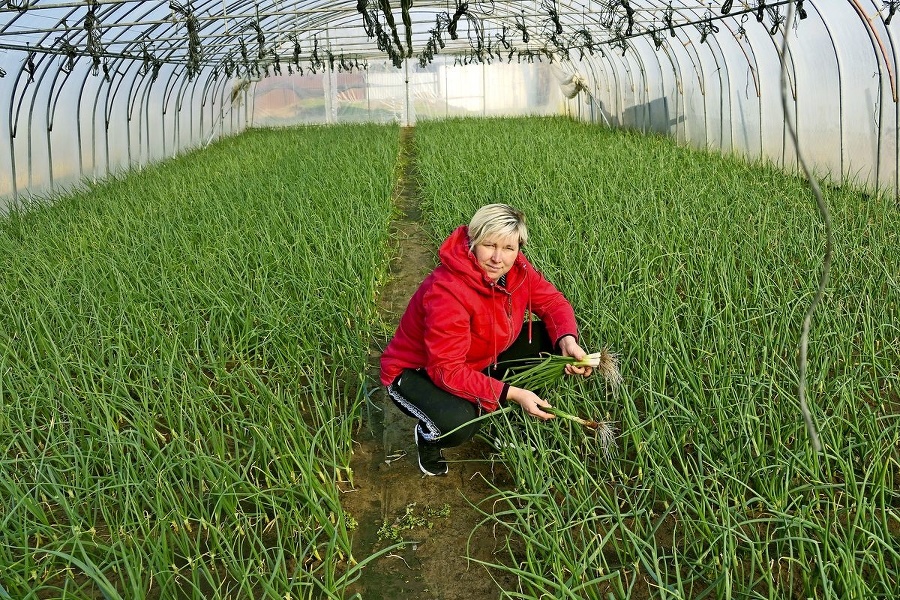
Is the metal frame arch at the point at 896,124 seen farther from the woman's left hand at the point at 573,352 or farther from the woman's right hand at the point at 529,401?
the woman's right hand at the point at 529,401

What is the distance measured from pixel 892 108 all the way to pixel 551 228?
2963mm

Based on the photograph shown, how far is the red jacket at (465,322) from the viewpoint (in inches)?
81.8

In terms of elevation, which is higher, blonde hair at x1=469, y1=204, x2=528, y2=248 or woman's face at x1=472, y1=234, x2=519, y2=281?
blonde hair at x1=469, y1=204, x2=528, y2=248

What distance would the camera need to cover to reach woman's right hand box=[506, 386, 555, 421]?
6.44 feet

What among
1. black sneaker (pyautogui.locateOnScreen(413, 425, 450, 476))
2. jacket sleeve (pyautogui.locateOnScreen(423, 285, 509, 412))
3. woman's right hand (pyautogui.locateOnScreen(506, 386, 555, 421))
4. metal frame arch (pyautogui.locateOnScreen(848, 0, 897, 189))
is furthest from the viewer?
metal frame arch (pyautogui.locateOnScreen(848, 0, 897, 189))

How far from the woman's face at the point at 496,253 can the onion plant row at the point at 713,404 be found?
371 millimetres

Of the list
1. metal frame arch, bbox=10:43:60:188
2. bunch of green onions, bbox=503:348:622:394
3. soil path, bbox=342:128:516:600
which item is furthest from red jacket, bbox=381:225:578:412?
metal frame arch, bbox=10:43:60:188

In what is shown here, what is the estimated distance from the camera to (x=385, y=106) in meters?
16.5

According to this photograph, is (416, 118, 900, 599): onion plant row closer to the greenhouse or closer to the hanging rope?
the greenhouse

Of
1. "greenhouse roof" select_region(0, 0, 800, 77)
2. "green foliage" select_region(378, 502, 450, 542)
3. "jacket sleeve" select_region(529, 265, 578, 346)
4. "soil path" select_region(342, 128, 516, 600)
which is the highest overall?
"greenhouse roof" select_region(0, 0, 800, 77)

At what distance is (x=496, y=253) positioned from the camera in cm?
208

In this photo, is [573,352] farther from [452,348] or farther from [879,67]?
[879,67]

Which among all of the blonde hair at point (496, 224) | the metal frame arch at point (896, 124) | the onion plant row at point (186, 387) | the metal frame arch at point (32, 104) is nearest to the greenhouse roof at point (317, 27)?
the metal frame arch at point (32, 104)

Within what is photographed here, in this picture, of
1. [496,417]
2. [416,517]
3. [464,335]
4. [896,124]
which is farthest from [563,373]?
[896,124]
